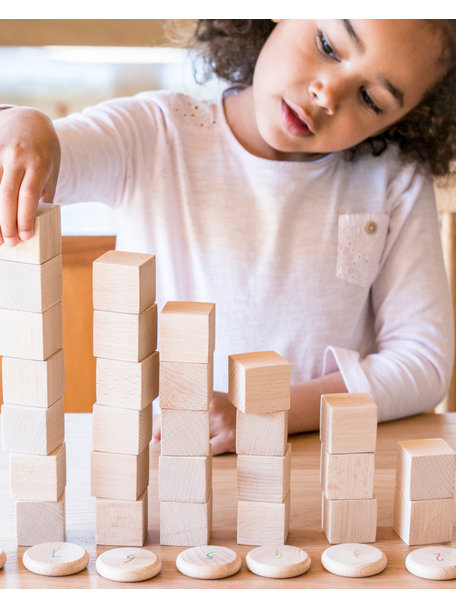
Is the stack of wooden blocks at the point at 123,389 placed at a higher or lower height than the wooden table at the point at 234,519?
higher

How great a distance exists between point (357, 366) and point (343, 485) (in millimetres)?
315

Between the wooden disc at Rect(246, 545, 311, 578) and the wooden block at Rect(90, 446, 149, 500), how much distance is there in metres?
0.10

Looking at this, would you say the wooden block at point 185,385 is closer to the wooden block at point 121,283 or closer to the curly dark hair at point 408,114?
the wooden block at point 121,283

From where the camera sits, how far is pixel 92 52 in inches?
64.8

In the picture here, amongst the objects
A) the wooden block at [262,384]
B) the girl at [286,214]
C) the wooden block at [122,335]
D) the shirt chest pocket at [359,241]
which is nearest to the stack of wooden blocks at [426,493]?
the wooden block at [262,384]

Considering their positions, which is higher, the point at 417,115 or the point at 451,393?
the point at 417,115

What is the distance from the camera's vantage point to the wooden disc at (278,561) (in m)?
0.52

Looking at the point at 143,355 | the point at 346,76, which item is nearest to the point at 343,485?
the point at 143,355

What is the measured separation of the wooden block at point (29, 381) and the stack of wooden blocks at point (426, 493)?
0.27 m

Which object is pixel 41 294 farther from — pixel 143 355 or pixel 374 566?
pixel 374 566

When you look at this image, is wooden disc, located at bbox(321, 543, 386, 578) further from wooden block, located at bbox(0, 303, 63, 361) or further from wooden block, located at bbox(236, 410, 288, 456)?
wooden block, located at bbox(0, 303, 63, 361)

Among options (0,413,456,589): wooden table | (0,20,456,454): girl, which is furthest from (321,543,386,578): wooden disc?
(0,20,456,454): girl

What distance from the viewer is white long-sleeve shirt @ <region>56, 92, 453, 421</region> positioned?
3.26ft

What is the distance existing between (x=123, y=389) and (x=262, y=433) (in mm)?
107
